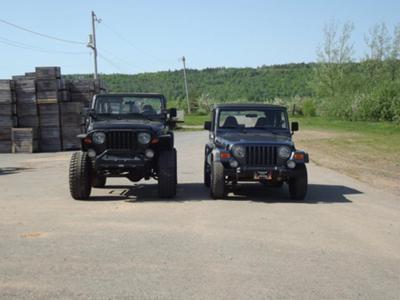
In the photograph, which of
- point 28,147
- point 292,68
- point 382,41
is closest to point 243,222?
point 28,147

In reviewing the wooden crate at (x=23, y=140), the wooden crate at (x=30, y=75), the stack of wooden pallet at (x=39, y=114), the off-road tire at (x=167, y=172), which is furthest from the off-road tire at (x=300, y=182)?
the wooden crate at (x=30, y=75)

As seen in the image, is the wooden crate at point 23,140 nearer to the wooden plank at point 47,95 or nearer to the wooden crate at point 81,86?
the wooden plank at point 47,95

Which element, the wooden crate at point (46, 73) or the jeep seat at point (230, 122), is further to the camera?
the wooden crate at point (46, 73)

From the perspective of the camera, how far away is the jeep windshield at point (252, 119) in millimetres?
12109

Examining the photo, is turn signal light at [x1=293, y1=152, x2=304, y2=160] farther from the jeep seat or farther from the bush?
the bush

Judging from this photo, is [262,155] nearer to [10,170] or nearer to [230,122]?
[230,122]

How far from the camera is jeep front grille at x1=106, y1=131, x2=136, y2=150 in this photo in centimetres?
1065

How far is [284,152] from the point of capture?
420 inches

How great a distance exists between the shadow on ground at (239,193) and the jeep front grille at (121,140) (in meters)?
1.02

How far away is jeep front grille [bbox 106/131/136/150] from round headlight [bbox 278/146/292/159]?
2649mm

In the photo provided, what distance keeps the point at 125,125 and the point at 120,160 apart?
67 centimetres

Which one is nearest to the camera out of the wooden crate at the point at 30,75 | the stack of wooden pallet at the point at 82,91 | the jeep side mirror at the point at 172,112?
the jeep side mirror at the point at 172,112

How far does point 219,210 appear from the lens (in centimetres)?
961

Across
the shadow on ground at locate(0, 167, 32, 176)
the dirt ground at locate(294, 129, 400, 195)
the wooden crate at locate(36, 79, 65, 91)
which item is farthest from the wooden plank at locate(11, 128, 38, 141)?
the dirt ground at locate(294, 129, 400, 195)
